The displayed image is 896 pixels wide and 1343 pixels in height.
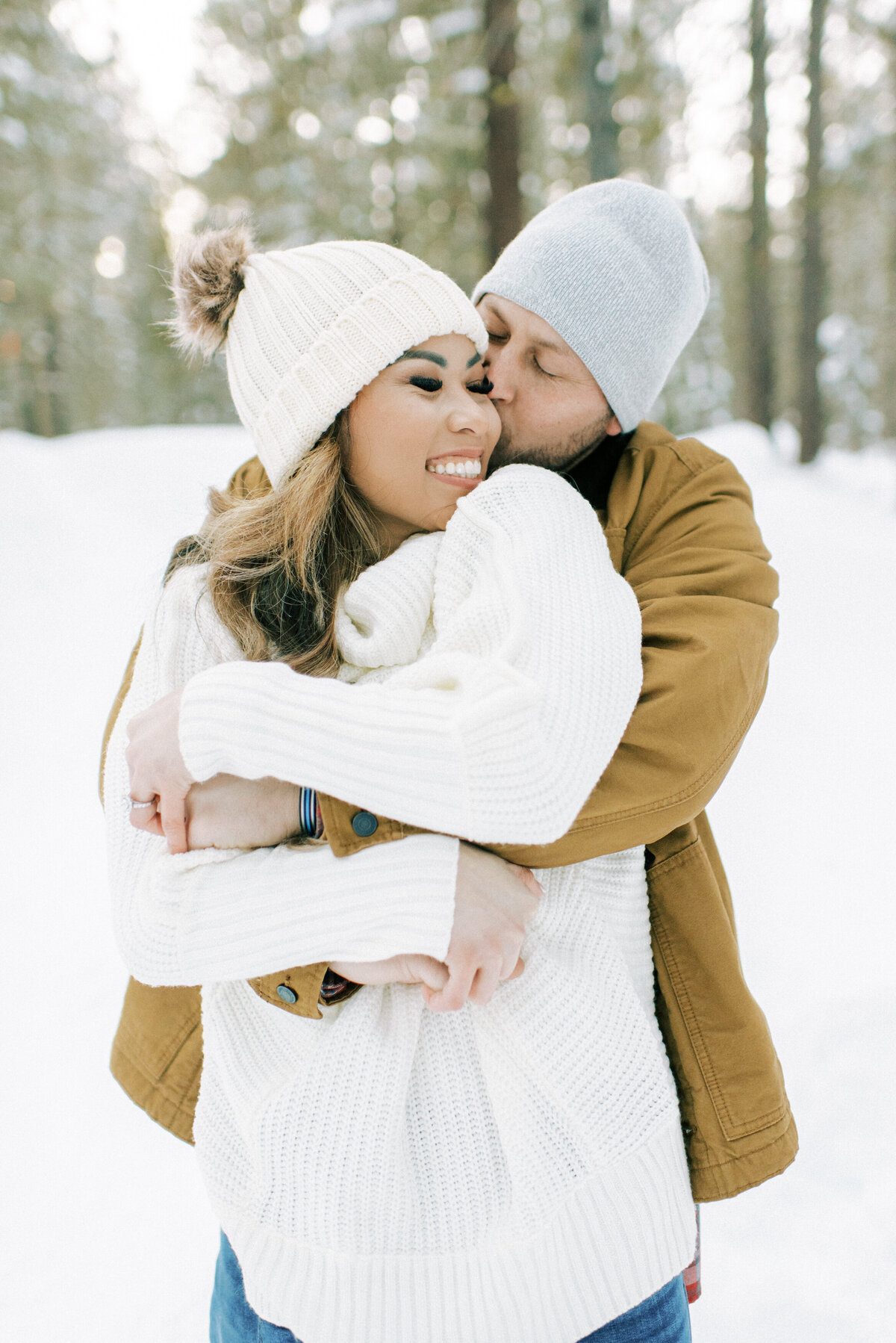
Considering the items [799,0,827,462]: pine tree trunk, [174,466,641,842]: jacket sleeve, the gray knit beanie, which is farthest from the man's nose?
[799,0,827,462]: pine tree trunk

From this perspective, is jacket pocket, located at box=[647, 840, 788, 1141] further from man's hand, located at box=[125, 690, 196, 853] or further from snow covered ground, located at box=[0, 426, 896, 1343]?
snow covered ground, located at box=[0, 426, 896, 1343]

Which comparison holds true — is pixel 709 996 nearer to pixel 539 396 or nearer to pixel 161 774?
pixel 161 774

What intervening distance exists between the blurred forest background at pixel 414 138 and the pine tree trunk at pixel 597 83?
5.81ft

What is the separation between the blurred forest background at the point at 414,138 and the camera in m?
10.0

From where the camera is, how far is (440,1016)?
4.58ft

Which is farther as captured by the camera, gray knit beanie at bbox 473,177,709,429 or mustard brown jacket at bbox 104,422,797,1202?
gray knit beanie at bbox 473,177,709,429

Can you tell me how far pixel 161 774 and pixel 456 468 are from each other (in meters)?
0.85

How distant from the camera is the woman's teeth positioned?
1759 millimetres

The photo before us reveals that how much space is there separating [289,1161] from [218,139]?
677 inches

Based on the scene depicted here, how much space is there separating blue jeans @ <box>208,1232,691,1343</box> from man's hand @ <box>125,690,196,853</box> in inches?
35.4

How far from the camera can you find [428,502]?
177 centimetres

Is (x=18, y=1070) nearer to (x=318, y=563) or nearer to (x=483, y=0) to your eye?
(x=318, y=563)

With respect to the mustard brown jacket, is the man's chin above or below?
above

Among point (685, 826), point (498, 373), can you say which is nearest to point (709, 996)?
point (685, 826)
